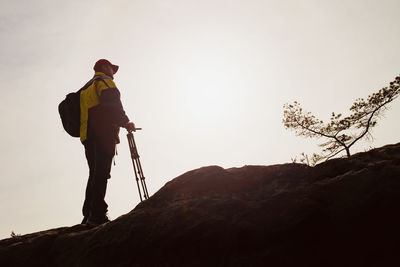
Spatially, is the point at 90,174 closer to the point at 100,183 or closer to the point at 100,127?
the point at 100,183

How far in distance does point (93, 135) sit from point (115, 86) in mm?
1038

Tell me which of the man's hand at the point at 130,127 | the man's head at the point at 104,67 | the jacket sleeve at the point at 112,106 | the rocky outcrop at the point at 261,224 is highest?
the man's head at the point at 104,67

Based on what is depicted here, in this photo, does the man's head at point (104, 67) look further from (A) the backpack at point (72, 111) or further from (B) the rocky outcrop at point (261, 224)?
(B) the rocky outcrop at point (261, 224)

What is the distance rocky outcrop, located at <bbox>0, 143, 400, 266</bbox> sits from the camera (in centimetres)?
292

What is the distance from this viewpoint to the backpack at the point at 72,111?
239 inches

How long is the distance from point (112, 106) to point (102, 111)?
26 cm

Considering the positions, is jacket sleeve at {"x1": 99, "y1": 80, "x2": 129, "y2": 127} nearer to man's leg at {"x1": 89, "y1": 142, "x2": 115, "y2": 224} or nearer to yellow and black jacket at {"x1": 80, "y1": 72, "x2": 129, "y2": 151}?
yellow and black jacket at {"x1": 80, "y1": 72, "x2": 129, "y2": 151}

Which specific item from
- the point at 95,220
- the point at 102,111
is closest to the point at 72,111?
the point at 102,111

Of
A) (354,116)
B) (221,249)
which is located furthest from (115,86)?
(354,116)

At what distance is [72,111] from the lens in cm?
607

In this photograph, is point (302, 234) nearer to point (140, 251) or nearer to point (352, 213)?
point (352, 213)

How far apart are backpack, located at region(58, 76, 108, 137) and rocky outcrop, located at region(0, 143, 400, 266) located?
2.45 meters

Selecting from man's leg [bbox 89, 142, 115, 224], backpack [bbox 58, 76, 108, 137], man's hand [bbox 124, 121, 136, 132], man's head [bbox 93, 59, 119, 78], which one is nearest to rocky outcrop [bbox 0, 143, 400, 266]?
man's leg [bbox 89, 142, 115, 224]

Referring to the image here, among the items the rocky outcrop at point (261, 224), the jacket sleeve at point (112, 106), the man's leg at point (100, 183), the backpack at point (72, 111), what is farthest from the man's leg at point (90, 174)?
the rocky outcrop at point (261, 224)
